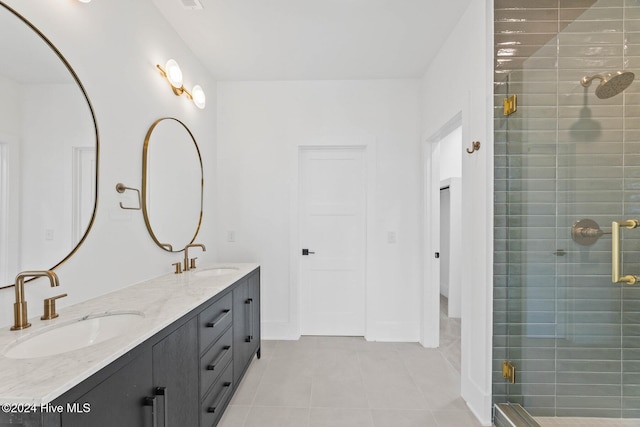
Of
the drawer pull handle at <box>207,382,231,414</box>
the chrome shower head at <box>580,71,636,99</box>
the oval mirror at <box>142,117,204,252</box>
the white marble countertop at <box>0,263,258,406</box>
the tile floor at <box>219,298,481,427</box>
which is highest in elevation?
the chrome shower head at <box>580,71,636,99</box>

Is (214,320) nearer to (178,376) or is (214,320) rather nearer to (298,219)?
(178,376)

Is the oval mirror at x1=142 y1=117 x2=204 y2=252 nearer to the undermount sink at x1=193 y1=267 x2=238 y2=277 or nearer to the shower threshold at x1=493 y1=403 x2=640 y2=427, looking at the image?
the undermount sink at x1=193 y1=267 x2=238 y2=277

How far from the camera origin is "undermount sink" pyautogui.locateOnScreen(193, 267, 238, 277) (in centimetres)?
234

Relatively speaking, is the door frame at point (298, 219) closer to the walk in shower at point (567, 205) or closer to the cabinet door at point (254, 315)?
the cabinet door at point (254, 315)

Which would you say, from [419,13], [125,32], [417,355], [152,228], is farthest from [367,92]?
[417,355]

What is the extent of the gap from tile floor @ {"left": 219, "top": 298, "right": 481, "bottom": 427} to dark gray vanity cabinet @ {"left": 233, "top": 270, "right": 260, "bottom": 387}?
0.58ft

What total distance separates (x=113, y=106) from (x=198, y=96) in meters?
1.03

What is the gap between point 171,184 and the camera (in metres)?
2.22

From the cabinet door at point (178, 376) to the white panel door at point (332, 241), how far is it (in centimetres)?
179

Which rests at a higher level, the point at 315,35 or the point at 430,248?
the point at 315,35

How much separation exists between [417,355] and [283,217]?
183 centimetres

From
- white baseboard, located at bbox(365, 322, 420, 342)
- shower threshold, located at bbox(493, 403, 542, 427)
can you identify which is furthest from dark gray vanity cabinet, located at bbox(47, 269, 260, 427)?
shower threshold, located at bbox(493, 403, 542, 427)

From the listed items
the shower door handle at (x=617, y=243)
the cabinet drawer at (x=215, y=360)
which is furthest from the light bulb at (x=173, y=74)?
the shower door handle at (x=617, y=243)

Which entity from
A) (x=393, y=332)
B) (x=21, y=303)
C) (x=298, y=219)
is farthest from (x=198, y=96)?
(x=393, y=332)
